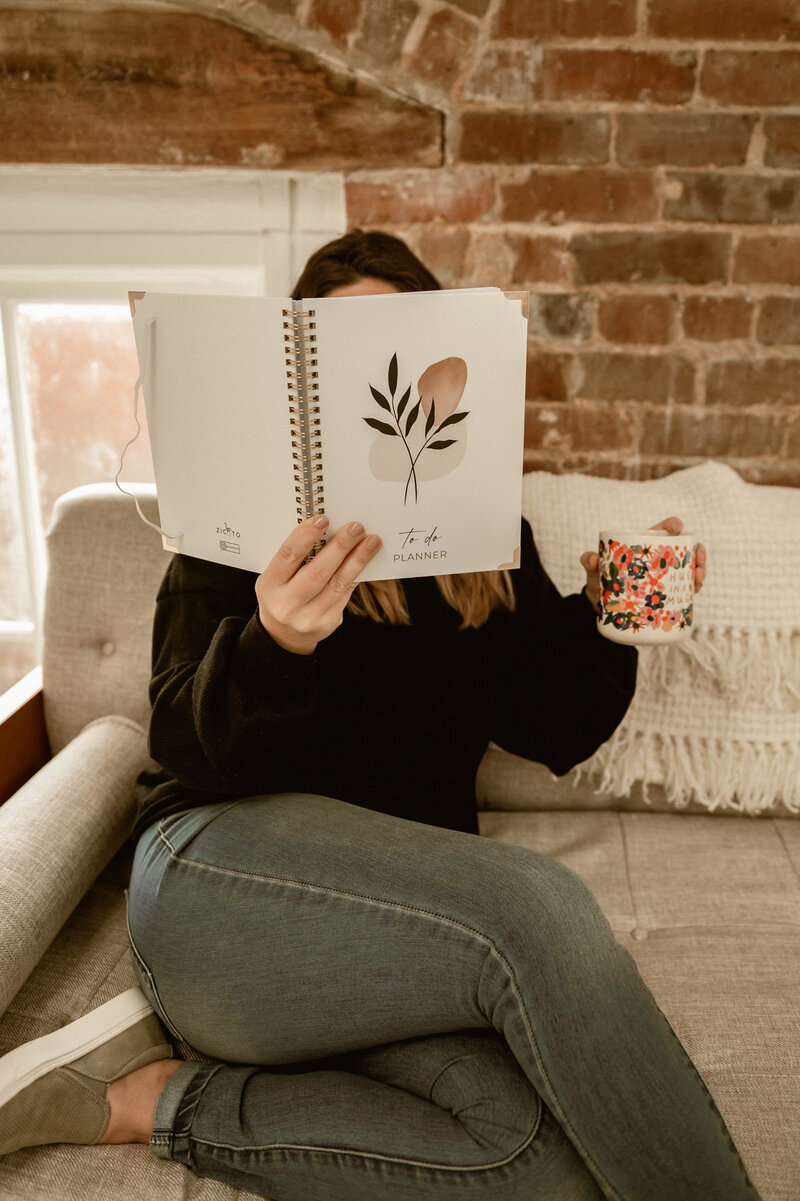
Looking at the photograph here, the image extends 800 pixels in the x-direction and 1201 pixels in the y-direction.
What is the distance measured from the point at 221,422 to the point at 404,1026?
564 mm

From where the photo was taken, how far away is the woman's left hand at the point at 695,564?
3.26 ft

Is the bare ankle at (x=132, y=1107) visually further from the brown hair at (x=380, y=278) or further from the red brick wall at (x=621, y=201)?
the red brick wall at (x=621, y=201)

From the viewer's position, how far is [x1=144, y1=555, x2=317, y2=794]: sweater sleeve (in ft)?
2.65

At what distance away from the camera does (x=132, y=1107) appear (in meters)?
0.78

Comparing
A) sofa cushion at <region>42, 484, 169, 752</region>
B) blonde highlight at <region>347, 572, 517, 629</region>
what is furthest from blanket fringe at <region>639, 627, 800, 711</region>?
sofa cushion at <region>42, 484, 169, 752</region>

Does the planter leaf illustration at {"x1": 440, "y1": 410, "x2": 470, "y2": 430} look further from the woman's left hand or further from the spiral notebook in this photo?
the woman's left hand

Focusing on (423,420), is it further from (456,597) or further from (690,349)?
(690,349)

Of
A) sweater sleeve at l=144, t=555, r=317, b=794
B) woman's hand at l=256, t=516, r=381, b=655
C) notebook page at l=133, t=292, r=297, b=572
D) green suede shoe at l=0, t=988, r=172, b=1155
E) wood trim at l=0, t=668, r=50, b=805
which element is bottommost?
green suede shoe at l=0, t=988, r=172, b=1155

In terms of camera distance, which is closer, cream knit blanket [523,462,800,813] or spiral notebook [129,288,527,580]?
spiral notebook [129,288,527,580]

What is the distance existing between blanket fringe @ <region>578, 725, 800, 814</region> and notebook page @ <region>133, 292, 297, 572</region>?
662 millimetres

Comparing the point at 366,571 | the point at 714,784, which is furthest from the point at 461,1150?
the point at 714,784

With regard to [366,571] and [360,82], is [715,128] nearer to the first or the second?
[360,82]

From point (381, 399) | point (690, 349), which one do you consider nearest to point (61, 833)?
point (381, 399)

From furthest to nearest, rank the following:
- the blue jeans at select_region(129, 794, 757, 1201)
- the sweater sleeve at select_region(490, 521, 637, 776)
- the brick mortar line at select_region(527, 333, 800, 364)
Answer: the brick mortar line at select_region(527, 333, 800, 364) → the sweater sleeve at select_region(490, 521, 637, 776) → the blue jeans at select_region(129, 794, 757, 1201)
